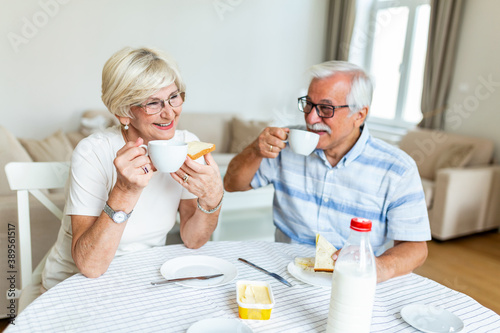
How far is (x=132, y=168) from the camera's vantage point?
1030 millimetres

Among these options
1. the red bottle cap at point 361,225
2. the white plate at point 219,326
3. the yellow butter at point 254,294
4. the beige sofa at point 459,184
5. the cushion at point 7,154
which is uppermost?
the red bottle cap at point 361,225

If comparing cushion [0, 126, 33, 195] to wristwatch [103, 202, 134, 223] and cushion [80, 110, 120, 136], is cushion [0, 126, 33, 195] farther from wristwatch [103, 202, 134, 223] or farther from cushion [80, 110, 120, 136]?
cushion [80, 110, 120, 136]

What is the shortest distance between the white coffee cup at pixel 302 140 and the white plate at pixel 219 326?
640mm

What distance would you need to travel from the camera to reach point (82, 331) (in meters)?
0.82

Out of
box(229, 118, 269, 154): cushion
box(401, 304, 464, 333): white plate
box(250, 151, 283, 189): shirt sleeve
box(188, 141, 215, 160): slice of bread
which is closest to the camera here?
box(401, 304, 464, 333): white plate

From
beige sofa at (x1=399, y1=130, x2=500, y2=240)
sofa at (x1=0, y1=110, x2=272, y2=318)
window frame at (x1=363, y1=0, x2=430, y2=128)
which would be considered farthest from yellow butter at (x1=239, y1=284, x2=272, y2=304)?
window frame at (x1=363, y1=0, x2=430, y2=128)

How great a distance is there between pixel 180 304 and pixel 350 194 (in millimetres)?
740

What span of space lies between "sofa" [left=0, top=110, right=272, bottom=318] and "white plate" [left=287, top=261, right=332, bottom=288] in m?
1.10

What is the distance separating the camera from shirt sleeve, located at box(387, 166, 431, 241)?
1.26 metres

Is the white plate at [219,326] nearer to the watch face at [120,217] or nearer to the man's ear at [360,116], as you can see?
the watch face at [120,217]

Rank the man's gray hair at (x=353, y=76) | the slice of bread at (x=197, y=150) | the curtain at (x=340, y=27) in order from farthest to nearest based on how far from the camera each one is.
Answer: the curtain at (x=340, y=27)
the man's gray hair at (x=353, y=76)
the slice of bread at (x=197, y=150)

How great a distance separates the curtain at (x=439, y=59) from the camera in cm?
410

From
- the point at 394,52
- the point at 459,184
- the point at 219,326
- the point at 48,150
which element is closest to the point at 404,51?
the point at 394,52

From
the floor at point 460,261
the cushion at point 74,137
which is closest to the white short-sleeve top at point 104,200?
the floor at point 460,261
